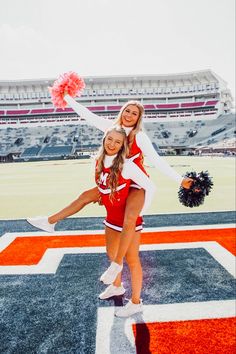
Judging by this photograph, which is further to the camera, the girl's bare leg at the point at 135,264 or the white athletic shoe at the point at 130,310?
the white athletic shoe at the point at 130,310

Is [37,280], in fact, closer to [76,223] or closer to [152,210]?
[76,223]

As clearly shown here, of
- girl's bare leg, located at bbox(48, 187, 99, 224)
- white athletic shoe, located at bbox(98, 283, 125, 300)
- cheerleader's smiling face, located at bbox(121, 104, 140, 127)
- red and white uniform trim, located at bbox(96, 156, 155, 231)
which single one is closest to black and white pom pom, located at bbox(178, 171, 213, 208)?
red and white uniform trim, located at bbox(96, 156, 155, 231)

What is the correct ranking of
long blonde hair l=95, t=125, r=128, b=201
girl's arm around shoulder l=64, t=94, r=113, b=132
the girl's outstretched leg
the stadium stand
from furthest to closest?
the stadium stand
girl's arm around shoulder l=64, t=94, r=113, b=132
long blonde hair l=95, t=125, r=128, b=201
the girl's outstretched leg

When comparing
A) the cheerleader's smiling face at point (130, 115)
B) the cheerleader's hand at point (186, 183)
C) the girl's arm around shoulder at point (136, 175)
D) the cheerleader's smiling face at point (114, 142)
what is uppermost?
the cheerleader's smiling face at point (130, 115)

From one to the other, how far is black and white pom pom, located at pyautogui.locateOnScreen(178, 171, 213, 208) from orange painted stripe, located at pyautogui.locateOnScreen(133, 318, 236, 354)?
1.06 m

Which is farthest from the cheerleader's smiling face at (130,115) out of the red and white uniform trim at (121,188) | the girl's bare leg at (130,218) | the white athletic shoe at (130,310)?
the white athletic shoe at (130,310)

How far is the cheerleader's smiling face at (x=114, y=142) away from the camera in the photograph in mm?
2355

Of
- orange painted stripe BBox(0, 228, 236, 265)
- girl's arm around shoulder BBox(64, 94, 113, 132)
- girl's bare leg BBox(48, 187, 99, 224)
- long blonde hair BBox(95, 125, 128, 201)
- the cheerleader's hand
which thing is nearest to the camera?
long blonde hair BBox(95, 125, 128, 201)

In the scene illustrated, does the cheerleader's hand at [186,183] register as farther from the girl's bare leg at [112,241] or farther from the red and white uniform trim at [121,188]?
the girl's bare leg at [112,241]

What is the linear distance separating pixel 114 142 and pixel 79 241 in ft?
10.1

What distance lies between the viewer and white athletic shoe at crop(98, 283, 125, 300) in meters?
2.86

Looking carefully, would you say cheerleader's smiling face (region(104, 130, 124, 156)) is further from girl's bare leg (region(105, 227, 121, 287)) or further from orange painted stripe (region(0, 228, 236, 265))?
orange painted stripe (region(0, 228, 236, 265))

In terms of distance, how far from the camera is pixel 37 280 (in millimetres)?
3666

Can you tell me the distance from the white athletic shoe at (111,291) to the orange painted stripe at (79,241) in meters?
1.47
